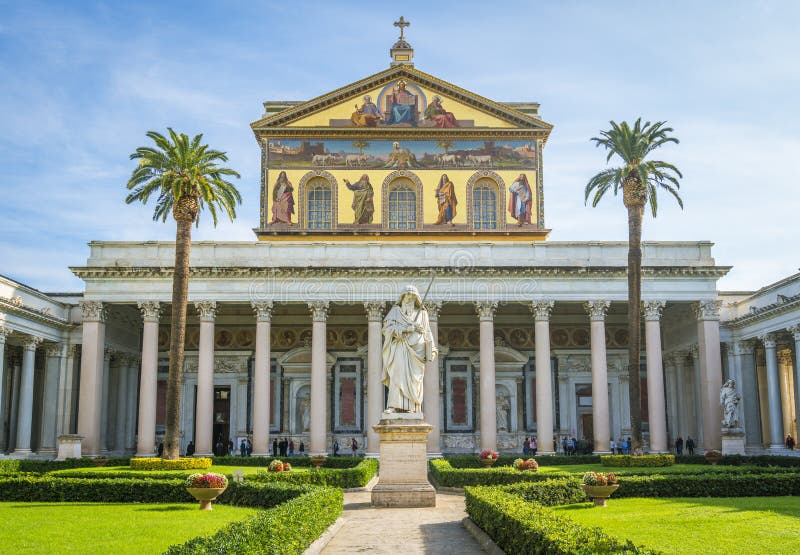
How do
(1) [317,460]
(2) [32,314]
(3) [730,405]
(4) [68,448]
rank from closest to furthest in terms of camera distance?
1. (1) [317,460]
2. (4) [68,448]
3. (3) [730,405]
4. (2) [32,314]

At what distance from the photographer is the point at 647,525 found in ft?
51.0

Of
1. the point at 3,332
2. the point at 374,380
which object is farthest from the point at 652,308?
the point at 3,332

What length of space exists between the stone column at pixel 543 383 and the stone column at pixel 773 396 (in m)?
10.5

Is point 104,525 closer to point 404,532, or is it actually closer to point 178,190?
point 404,532

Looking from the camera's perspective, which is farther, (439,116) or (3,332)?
(439,116)

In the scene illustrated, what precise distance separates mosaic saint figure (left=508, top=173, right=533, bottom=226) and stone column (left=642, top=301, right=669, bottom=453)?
913 cm

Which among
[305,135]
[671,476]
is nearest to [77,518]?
[671,476]

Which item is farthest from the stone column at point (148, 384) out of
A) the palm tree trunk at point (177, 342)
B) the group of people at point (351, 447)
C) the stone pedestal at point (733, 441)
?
the stone pedestal at point (733, 441)

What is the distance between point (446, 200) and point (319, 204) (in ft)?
23.4

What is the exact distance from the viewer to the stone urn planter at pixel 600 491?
746 inches

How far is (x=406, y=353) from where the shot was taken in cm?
2005

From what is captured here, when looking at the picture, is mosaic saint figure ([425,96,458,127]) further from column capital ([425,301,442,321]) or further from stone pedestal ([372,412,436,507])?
stone pedestal ([372,412,436,507])

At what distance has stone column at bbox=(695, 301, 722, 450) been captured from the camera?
3760 centimetres

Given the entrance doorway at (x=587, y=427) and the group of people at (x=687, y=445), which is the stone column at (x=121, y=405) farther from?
the group of people at (x=687, y=445)
